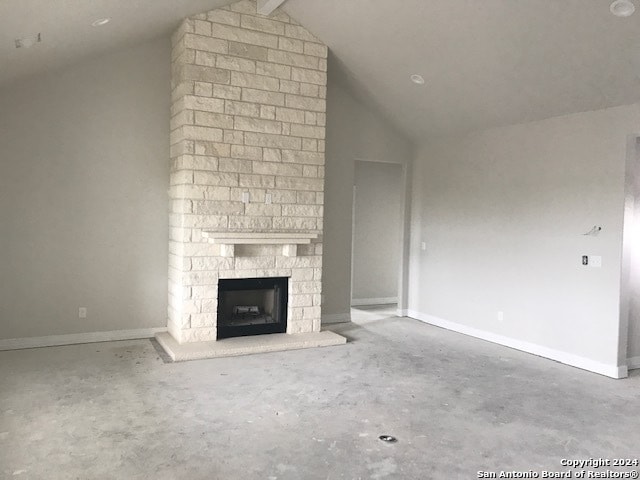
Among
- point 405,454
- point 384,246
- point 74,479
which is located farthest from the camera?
point 384,246

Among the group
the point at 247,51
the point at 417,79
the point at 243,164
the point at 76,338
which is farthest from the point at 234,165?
the point at 76,338

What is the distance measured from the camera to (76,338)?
5.61 meters

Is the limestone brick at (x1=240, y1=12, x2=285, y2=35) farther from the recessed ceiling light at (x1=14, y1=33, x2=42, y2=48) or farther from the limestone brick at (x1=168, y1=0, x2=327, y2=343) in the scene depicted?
the recessed ceiling light at (x1=14, y1=33, x2=42, y2=48)

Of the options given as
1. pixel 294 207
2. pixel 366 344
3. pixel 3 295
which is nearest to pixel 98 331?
pixel 3 295

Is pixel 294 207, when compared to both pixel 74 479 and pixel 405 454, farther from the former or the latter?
pixel 74 479

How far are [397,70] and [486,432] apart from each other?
4038mm

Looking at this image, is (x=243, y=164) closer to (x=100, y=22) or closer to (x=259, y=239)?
(x=259, y=239)

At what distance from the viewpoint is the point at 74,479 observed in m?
2.80

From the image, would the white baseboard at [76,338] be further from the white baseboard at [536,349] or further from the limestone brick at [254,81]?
the white baseboard at [536,349]

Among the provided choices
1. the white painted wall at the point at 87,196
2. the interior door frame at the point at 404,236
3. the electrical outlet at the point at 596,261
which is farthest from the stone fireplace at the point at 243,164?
the electrical outlet at the point at 596,261

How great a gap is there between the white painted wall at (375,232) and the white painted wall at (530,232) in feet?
4.45

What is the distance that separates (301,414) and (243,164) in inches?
114

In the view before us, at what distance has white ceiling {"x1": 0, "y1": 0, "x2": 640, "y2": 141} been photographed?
13.5 feet

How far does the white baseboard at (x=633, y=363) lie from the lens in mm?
5199
